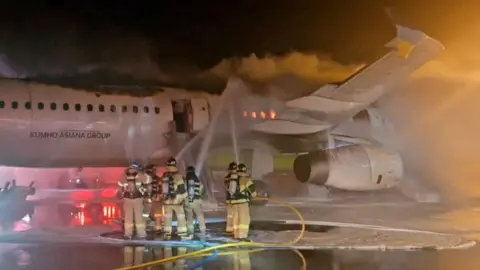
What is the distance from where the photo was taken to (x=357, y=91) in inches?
234

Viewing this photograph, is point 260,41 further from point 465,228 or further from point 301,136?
point 465,228

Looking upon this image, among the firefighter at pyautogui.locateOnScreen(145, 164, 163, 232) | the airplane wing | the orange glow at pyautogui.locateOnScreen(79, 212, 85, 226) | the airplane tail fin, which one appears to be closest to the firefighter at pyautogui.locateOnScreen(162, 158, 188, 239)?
the firefighter at pyautogui.locateOnScreen(145, 164, 163, 232)

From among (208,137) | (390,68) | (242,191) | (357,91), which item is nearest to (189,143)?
(208,137)

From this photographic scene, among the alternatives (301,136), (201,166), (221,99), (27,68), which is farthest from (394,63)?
(27,68)

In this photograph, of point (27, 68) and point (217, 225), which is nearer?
point (217, 225)

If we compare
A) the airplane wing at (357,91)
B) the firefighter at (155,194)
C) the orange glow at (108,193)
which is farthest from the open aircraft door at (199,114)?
the firefighter at (155,194)

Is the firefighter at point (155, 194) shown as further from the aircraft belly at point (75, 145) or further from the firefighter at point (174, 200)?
the aircraft belly at point (75, 145)

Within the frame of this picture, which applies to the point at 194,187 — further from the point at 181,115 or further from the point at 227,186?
the point at 181,115

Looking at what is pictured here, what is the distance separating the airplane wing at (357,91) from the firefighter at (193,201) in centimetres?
174

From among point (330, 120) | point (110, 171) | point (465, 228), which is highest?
point (330, 120)

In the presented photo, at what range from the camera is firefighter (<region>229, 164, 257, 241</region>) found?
438cm

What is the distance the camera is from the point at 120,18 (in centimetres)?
592

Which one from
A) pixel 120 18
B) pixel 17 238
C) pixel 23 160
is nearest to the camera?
pixel 17 238

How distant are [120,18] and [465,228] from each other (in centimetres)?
377
